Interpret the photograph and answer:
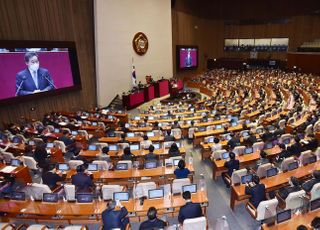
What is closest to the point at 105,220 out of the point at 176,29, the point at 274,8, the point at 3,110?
the point at 3,110

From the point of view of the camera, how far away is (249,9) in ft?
147

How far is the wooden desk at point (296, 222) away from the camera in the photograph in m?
6.70

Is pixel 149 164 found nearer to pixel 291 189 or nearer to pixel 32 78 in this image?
pixel 291 189

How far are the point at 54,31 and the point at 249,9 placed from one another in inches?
1383

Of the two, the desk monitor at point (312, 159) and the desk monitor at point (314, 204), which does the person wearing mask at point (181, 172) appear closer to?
the desk monitor at point (314, 204)

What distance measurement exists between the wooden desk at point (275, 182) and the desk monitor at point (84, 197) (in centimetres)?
450

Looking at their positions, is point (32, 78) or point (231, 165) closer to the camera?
point (231, 165)

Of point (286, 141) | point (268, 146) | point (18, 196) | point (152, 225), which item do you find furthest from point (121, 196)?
point (286, 141)

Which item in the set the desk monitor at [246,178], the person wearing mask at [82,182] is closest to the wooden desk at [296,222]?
the desk monitor at [246,178]

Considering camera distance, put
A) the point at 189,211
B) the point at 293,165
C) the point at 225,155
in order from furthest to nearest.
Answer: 1. the point at 225,155
2. the point at 293,165
3. the point at 189,211

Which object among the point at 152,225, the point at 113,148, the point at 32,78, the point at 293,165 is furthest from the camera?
the point at 32,78

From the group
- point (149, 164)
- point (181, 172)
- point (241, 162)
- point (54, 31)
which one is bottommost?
point (241, 162)

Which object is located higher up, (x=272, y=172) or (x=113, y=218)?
(x=113, y=218)

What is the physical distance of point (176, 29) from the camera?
1484 inches
